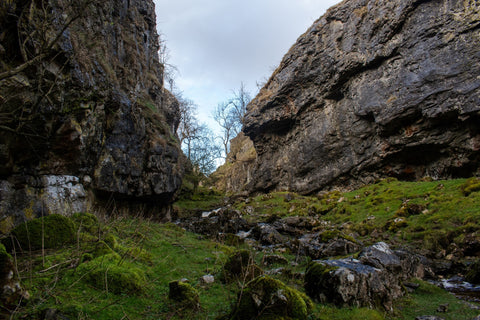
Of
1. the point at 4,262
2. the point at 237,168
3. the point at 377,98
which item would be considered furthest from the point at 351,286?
the point at 237,168

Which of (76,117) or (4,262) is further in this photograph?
(76,117)

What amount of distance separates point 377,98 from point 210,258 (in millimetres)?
19114

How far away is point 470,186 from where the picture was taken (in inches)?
482

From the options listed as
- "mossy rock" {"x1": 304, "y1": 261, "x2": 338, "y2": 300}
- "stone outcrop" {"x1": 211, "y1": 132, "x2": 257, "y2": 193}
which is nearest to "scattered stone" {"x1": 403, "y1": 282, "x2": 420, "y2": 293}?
"mossy rock" {"x1": 304, "y1": 261, "x2": 338, "y2": 300}

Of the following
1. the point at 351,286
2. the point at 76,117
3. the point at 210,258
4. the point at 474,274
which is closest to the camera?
the point at 351,286

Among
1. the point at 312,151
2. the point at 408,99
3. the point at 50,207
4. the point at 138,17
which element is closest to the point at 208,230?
the point at 50,207

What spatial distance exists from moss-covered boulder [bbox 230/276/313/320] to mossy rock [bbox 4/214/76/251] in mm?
4970

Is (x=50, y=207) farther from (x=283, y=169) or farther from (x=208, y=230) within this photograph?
(x=283, y=169)

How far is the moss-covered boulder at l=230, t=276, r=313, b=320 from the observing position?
12.9ft

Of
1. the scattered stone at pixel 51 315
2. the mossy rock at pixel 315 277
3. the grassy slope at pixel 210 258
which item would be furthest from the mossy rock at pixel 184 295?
the mossy rock at pixel 315 277

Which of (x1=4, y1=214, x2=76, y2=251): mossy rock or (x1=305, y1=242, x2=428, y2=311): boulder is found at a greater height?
(x1=4, y1=214, x2=76, y2=251): mossy rock

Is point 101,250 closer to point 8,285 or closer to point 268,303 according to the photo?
point 8,285

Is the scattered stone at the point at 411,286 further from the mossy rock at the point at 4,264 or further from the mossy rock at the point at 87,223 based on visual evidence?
the mossy rock at the point at 87,223

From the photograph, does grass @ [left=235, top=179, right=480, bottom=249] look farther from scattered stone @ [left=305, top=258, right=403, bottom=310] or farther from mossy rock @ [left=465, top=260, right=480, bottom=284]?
scattered stone @ [left=305, top=258, right=403, bottom=310]
